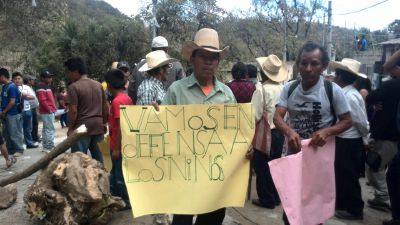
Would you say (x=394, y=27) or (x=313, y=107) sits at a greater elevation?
(x=394, y=27)

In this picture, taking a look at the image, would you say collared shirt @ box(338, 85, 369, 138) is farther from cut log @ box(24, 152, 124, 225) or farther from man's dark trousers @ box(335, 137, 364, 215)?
cut log @ box(24, 152, 124, 225)

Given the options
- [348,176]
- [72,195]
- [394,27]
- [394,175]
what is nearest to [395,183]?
[394,175]

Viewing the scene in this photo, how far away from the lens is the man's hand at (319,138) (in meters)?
3.00

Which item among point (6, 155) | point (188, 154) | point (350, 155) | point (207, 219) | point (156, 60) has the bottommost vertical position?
point (6, 155)

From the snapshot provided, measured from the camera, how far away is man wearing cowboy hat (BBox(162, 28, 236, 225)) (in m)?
3.04

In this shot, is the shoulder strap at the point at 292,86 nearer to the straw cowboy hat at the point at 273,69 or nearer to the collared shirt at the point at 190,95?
the collared shirt at the point at 190,95

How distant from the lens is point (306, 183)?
3.05 meters

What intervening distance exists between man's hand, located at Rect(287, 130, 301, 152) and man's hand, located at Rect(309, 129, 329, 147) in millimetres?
103

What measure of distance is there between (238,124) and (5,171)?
220 inches

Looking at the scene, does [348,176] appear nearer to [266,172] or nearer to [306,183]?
[266,172]

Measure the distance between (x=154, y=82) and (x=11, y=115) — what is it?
4990mm

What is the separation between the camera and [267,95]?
5016mm

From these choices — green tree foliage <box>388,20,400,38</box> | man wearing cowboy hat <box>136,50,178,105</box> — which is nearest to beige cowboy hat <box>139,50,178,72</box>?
man wearing cowboy hat <box>136,50,178,105</box>

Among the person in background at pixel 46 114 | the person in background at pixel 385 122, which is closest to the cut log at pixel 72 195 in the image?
the person in background at pixel 385 122
